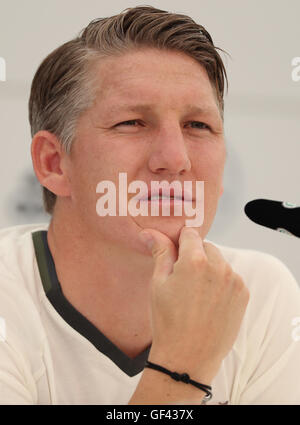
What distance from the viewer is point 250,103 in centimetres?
166

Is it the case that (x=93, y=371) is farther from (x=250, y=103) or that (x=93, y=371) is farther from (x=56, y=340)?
(x=250, y=103)

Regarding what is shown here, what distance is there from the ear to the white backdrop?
37cm

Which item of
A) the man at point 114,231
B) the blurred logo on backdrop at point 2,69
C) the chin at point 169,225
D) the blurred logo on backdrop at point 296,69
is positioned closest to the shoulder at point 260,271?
the man at point 114,231

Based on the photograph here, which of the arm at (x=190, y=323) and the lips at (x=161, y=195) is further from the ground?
the lips at (x=161, y=195)

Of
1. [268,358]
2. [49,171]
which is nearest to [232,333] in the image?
[268,358]

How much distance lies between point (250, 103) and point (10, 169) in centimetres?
83

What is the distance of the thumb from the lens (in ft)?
2.71

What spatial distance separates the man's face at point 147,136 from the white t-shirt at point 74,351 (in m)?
0.19

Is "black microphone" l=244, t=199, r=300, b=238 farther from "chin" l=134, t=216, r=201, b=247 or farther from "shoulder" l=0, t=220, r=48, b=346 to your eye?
"shoulder" l=0, t=220, r=48, b=346

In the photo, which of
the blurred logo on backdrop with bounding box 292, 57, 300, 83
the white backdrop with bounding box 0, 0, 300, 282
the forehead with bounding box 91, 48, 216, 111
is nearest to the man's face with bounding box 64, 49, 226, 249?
the forehead with bounding box 91, 48, 216, 111

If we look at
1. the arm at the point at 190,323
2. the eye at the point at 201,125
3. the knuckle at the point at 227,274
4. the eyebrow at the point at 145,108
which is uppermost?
the eyebrow at the point at 145,108

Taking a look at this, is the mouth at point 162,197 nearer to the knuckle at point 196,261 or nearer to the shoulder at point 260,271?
the knuckle at point 196,261

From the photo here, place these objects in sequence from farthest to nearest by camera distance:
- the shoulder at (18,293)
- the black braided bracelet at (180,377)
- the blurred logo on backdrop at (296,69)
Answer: the blurred logo on backdrop at (296,69), the shoulder at (18,293), the black braided bracelet at (180,377)

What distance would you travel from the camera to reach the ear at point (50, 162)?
114cm
